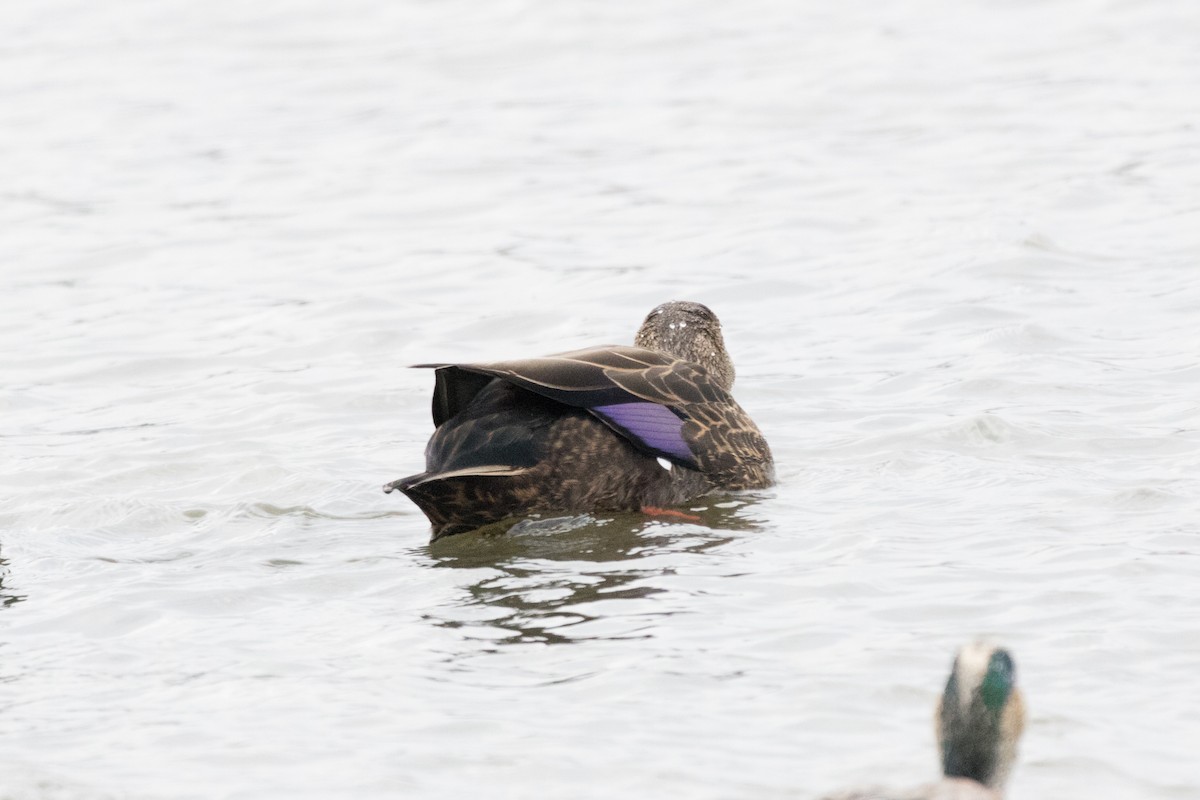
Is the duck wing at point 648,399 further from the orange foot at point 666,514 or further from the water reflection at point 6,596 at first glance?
the water reflection at point 6,596

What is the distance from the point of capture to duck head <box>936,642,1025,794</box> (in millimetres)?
4219

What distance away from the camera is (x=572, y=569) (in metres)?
7.07

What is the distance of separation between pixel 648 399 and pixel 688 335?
1.52 metres

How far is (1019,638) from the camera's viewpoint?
19.5 ft

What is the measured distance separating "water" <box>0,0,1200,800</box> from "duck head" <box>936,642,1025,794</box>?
65cm

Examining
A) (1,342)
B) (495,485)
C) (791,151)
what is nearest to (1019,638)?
(495,485)

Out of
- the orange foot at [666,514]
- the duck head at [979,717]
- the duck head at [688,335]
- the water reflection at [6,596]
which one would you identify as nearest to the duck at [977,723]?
the duck head at [979,717]

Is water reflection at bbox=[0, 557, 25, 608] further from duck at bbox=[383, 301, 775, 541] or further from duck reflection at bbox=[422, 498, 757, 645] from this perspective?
duck reflection at bbox=[422, 498, 757, 645]

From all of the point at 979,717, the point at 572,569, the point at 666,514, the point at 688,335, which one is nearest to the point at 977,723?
the point at 979,717

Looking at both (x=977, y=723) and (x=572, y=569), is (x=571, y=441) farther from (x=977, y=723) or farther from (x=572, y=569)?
(x=977, y=723)

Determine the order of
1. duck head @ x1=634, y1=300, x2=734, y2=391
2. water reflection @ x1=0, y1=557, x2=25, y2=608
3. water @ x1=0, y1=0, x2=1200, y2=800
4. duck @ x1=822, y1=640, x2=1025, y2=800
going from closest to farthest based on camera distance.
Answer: duck @ x1=822, y1=640, x2=1025, y2=800
water @ x1=0, y1=0, x2=1200, y2=800
water reflection @ x1=0, y1=557, x2=25, y2=608
duck head @ x1=634, y1=300, x2=734, y2=391

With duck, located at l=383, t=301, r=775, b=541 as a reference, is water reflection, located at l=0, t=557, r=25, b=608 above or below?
below

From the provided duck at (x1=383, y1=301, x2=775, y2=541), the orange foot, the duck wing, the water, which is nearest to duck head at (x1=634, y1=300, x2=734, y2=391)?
the water

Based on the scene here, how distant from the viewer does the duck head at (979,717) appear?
4219 mm
